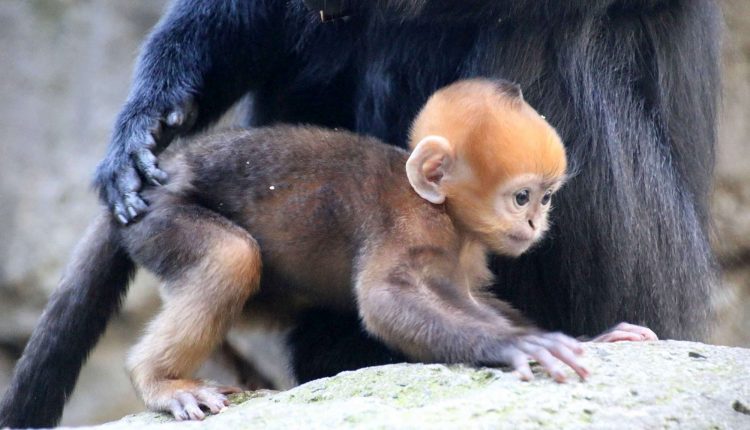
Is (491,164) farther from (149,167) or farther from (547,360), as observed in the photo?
(149,167)

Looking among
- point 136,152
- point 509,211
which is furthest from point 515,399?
point 136,152

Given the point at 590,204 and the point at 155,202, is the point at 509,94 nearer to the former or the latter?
the point at 590,204

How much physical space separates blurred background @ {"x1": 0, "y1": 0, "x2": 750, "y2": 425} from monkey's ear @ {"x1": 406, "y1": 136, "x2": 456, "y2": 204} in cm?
328

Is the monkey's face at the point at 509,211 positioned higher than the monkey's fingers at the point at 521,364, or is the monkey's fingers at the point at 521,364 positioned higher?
the monkey's face at the point at 509,211

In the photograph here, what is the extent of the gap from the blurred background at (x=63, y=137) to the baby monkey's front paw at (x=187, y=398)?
10.8 feet

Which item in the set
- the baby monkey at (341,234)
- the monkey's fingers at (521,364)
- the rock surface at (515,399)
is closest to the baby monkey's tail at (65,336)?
the baby monkey at (341,234)

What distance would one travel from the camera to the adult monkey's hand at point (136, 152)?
3.04 m

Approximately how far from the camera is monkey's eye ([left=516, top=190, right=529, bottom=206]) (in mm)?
2779

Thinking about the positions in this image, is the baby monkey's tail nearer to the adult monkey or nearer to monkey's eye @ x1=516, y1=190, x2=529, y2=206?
the adult monkey

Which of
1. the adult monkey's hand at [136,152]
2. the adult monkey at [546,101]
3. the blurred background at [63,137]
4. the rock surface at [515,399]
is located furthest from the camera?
the blurred background at [63,137]

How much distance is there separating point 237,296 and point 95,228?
616 millimetres

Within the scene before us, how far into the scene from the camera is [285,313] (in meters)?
3.12

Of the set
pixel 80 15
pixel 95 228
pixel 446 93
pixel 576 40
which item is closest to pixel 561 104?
pixel 576 40

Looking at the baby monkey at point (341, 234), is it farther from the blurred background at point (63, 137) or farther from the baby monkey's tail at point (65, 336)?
the blurred background at point (63, 137)
